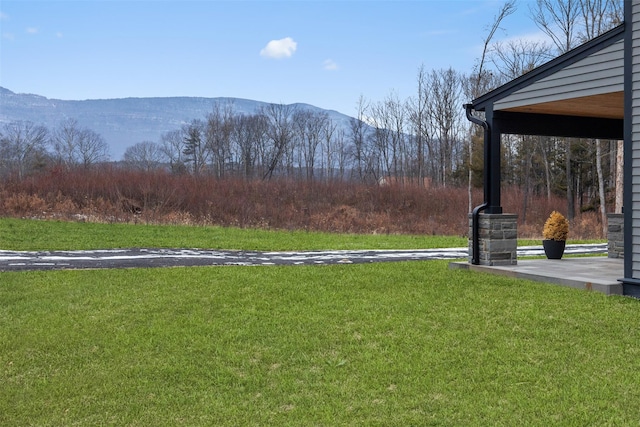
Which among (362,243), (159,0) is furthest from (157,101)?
(362,243)

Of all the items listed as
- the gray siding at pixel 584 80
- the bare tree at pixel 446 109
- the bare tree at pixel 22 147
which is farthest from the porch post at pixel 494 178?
Result: the bare tree at pixel 22 147

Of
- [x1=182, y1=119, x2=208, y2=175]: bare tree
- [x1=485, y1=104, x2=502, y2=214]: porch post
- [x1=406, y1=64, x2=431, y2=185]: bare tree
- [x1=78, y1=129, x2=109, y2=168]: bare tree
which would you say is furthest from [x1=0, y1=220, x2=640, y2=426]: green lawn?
[x1=78, y1=129, x2=109, y2=168]: bare tree

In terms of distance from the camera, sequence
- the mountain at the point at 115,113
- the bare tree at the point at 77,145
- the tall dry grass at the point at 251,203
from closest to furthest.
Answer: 1. the tall dry grass at the point at 251,203
2. the bare tree at the point at 77,145
3. the mountain at the point at 115,113

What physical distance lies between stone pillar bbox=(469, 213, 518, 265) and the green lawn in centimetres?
93

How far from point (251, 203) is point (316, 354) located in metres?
18.9

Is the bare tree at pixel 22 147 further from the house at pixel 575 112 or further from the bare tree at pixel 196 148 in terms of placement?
the house at pixel 575 112

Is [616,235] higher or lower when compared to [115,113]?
lower

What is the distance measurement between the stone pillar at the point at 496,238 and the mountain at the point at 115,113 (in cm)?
13183

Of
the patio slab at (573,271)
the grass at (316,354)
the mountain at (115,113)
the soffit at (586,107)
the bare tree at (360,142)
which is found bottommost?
the grass at (316,354)

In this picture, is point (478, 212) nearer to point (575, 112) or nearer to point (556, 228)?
point (556, 228)

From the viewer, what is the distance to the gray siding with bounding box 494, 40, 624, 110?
740 centimetres

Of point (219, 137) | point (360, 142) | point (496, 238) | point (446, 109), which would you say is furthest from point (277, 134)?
point (496, 238)

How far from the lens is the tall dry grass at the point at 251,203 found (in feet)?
68.3

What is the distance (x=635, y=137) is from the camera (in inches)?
275
